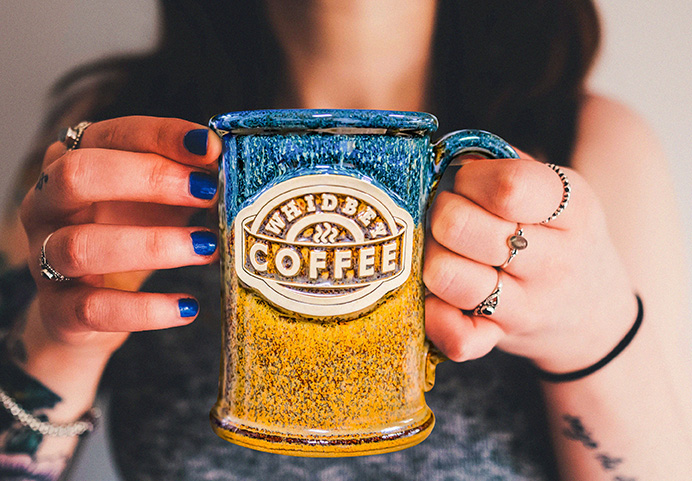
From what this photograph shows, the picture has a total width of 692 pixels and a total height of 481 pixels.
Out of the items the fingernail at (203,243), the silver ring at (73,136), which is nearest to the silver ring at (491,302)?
the fingernail at (203,243)

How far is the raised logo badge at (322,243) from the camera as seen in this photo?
0.51 meters

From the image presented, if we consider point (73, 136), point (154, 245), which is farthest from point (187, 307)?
point (73, 136)

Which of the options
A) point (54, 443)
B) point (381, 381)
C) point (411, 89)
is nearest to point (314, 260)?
point (381, 381)

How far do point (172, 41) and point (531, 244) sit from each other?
67cm

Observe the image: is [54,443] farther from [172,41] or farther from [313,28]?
[313,28]

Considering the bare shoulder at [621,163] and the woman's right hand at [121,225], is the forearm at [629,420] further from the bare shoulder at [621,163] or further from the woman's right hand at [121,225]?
the woman's right hand at [121,225]

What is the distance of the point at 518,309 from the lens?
668 mm

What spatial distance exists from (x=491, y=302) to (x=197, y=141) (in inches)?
17.9

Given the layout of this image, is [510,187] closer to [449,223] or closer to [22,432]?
[449,223]

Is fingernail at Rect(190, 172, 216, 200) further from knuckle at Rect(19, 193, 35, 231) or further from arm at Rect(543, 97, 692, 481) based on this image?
arm at Rect(543, 97, 692, 481)

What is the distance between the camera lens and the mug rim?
510mm

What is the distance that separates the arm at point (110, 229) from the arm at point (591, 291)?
345 mm

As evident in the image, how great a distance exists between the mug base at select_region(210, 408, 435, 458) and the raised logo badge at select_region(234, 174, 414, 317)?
0.15 metres

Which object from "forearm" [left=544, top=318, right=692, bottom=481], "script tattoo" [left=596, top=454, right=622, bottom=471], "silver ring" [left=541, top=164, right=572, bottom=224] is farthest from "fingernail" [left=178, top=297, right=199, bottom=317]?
"script tattoo" [left=596, top=454, right=622, bottom=471]
